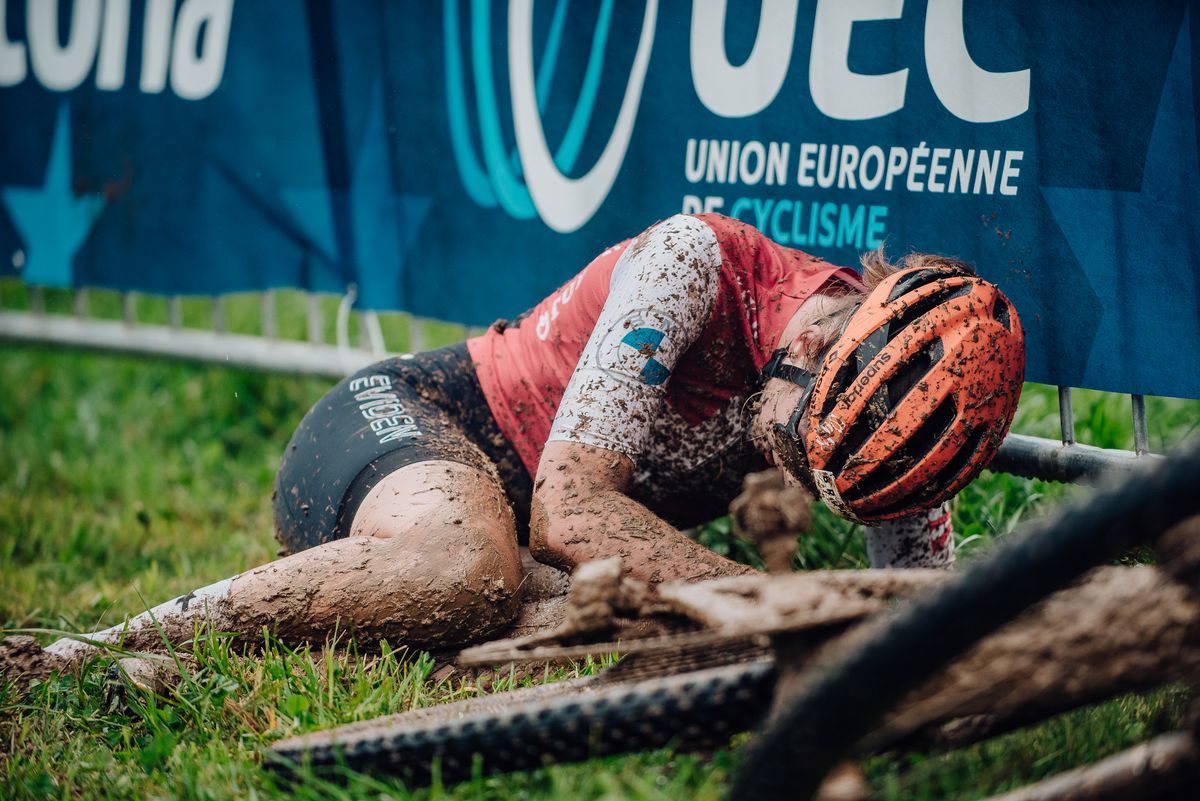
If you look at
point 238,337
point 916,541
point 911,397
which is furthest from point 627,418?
point 238,337

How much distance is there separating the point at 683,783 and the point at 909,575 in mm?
520

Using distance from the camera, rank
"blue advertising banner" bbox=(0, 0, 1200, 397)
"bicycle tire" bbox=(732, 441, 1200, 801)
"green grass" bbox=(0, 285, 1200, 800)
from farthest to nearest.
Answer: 1. "blue advertising banner" bbox=(0, 0, 1200, 397)
2. "green grass" bbox=(0, 285, 1200, 800)
3. "bicycle tire" bbox=(732, 441, 1200, 801)

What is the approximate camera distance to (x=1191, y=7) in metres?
2.63

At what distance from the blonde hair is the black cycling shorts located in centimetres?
94

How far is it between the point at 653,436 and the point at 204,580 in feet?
5.48

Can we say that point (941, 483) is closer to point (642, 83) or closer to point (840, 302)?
point (840, 302)

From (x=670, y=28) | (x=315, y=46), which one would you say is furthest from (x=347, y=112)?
(x=670, y=28)

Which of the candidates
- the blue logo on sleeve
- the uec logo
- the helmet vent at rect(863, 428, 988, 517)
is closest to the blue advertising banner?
the uec logo

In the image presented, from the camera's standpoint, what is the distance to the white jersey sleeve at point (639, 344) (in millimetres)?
2553

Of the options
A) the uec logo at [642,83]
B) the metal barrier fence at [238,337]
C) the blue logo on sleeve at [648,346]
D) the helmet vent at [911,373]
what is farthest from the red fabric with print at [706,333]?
the metal barrier fence at [238,337]

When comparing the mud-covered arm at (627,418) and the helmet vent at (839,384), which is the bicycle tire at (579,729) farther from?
the helmet vent at (839,384)

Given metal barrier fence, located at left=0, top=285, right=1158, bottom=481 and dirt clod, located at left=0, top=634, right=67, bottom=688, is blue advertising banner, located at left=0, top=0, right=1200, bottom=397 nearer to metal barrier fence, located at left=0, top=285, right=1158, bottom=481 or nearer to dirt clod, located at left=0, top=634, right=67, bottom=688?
metal barrier fence, located at left=0, top=285, right=1158, bottom=481

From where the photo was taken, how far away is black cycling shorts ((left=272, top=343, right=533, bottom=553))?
2877mm

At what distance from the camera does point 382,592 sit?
2500mm
